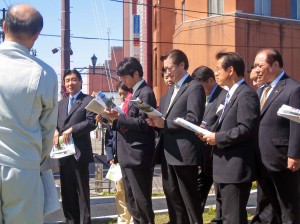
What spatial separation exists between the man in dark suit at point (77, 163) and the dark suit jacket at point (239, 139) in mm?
2091

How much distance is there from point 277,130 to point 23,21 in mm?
2984

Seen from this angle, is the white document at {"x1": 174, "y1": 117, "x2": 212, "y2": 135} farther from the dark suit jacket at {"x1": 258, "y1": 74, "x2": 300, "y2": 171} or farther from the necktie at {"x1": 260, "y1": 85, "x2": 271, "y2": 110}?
the necktie at {"x1": 260, "y1": 85, "x2": 271, "y2": 110}

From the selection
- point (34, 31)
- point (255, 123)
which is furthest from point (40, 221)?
point (255, 123)

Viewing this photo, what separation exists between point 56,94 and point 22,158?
0.53m

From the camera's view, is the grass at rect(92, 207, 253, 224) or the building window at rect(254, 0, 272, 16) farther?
the building window at rect(254, 0, 272, 16)

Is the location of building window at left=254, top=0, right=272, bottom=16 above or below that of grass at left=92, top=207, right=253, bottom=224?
above

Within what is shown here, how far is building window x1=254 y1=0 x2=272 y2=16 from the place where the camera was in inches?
1105

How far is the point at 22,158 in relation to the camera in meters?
3.85

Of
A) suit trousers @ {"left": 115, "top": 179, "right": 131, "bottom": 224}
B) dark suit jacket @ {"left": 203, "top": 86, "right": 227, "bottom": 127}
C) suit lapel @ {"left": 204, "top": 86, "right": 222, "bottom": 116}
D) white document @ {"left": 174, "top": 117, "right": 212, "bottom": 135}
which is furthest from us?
suit trousers @ {"left": 115, "top": 179, "right": 131, "bottom": 224}

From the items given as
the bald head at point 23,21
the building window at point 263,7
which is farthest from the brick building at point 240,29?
the bald head at point 23,21

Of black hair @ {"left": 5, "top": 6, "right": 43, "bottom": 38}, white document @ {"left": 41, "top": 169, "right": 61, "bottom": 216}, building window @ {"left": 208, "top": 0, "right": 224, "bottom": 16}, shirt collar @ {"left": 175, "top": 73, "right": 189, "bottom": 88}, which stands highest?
building window @ {"left": 208, "top": 0, "right": 224, "bottom": 16}

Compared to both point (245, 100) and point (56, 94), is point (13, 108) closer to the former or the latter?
point (56, 94)

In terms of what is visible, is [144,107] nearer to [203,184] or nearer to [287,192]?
[287,192]

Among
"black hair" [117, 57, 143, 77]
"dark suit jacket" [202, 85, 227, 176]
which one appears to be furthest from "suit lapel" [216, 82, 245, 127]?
"black hair" [117, 57, 143, 77]
